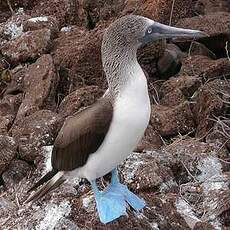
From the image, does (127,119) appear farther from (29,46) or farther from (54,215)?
(29,46)

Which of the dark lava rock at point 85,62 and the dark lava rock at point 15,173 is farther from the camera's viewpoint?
the dark lava rock at point 85,62

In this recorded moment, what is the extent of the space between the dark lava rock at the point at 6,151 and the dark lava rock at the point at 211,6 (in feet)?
10.6

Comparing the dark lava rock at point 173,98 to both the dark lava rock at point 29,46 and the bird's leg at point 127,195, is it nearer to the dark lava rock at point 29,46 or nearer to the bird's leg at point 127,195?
the dark lava rock at point 29,46

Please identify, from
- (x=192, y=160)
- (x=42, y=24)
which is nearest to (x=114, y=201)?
(x=192, y=160)

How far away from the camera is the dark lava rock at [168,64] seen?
702 centimetres

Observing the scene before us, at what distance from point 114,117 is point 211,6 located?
4739mm

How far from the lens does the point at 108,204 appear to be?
3914 mm

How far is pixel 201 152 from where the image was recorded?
5547mm

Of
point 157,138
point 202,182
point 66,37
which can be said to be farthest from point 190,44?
point 202,182

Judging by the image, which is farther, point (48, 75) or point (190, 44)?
point (190, 44)

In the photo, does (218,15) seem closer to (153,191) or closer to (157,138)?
(157,138)

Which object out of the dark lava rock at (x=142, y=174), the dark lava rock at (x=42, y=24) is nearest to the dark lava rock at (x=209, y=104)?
the dark lava rock at (x=142, y=174)

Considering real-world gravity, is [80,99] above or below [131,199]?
below

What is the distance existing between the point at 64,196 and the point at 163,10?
3.56 metres
